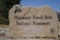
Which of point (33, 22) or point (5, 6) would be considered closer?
point (33, 22)

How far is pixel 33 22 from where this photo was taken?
301 inches

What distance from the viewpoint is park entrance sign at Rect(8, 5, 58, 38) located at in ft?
25.0

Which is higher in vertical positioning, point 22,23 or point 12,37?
point 22,23

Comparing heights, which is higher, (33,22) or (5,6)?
(5,6)

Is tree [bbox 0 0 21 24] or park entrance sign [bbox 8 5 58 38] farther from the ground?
tree [bbox 0 0 21 24]

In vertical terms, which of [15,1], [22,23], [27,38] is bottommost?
[27,38]

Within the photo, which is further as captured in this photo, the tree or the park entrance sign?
the tree

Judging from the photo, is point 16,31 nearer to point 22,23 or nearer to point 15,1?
point 22,23

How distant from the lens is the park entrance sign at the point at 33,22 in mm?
7609

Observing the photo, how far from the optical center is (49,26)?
25.0 feet

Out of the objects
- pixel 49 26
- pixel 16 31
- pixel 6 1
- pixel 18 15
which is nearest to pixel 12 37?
pixel 16 31

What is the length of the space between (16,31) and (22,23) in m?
0.35

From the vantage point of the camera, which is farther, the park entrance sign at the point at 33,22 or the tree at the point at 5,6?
the tree at the point at 5,6

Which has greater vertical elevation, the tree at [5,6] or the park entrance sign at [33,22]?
the tree at [5,6]
